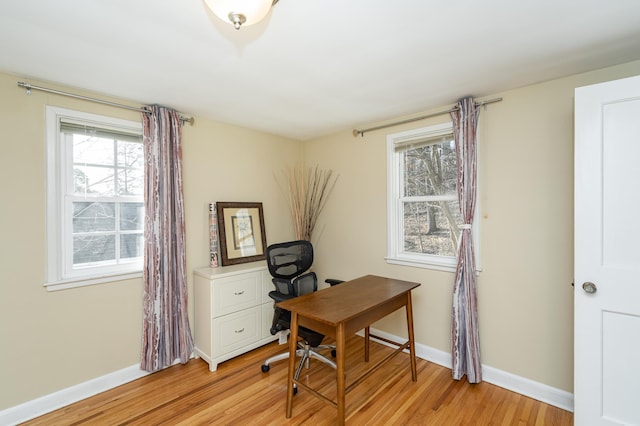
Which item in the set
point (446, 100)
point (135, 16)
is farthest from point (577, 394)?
point (135, 16)

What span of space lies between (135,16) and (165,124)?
4.32 ft

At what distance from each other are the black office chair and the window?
3.99ft

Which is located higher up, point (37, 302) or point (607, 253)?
point (607, 253)

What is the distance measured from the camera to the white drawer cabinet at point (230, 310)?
2.66 meters

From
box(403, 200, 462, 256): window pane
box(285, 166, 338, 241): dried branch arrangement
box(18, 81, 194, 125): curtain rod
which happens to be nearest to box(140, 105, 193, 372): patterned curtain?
box(18, 81, 194, 125): curtain rod

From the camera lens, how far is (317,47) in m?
1.69

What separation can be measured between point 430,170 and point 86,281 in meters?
3.15

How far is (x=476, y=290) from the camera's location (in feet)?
8.04

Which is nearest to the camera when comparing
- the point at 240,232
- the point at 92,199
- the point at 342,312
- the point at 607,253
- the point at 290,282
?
the point at 607,253

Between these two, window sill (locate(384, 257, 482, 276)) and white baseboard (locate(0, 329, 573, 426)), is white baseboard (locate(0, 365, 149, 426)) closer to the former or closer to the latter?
white baseboard (locate(0, 329, 573, 426))

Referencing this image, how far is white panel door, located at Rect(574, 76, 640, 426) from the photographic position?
161cm

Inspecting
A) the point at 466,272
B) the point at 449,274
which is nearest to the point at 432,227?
Answer: the point at 449,274

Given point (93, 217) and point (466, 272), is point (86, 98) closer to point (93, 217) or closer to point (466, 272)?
point (93, 217)

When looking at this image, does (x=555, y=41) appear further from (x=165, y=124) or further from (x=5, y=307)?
(x=5, y=307)
